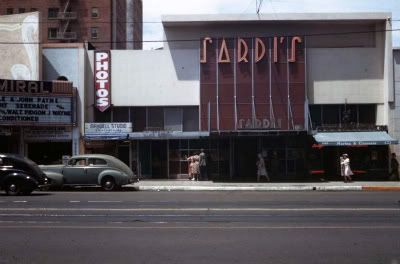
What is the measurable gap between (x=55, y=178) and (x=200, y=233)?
15.1 m

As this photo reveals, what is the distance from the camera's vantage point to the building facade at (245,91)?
3222cm

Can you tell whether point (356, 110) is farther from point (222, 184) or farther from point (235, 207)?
point (235, 207)

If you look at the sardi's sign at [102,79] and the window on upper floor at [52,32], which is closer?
the sardi's sign at [102,79]

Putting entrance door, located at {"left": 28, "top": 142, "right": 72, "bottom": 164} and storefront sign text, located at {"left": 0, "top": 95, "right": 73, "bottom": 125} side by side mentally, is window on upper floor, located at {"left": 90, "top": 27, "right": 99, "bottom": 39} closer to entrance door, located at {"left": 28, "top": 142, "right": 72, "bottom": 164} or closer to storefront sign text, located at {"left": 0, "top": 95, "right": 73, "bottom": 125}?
entrance door, located at {"left": 28, "top": 142, "right": 72, "bottom": 164}

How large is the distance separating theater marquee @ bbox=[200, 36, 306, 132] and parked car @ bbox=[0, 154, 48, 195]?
12.5 metres

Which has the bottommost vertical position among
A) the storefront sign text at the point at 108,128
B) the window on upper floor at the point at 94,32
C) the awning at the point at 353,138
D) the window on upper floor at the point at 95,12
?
the awning at the point at 353,138

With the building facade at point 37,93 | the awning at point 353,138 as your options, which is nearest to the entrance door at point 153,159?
the building facade at point 37,93

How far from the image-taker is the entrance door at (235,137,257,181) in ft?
106

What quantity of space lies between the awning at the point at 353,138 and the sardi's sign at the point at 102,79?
38.3 feet

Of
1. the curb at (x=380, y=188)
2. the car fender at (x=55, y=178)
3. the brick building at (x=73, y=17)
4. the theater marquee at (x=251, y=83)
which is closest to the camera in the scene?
the car fender at (x=55, y=178)

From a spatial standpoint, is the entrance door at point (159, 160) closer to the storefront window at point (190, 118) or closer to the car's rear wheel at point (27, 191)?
the storefront window at point (190, 118)

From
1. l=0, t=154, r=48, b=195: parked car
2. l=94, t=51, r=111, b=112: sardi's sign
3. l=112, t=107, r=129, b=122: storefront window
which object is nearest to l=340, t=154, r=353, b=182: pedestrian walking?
l=112, t=107, r=129, b=122: storefront window

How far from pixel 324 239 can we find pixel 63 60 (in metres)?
24.8

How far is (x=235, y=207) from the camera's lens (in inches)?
644
